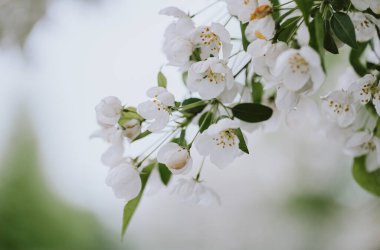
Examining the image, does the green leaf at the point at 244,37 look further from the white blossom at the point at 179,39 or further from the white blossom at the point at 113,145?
the white blossom at the point at 113,145

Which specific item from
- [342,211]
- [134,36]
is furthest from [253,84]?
[342,211]

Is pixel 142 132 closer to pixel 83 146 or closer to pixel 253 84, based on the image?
pixel 253 84

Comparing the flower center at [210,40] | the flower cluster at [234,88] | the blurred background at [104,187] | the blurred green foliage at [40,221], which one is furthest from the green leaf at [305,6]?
the blurred green foliage at [40,221]

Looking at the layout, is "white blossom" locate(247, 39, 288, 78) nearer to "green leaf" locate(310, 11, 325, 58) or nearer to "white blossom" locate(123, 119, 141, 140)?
"green leaf" locate(310, 11, 325, 58)

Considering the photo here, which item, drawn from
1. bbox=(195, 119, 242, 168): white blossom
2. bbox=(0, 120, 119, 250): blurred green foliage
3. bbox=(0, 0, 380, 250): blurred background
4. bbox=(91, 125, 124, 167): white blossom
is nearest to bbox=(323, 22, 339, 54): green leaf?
bbox=(195, 119, 242, 168): white blossom

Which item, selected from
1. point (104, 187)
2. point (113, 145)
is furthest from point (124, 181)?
point (104, 187)

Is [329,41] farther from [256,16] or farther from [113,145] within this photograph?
[113,145]
